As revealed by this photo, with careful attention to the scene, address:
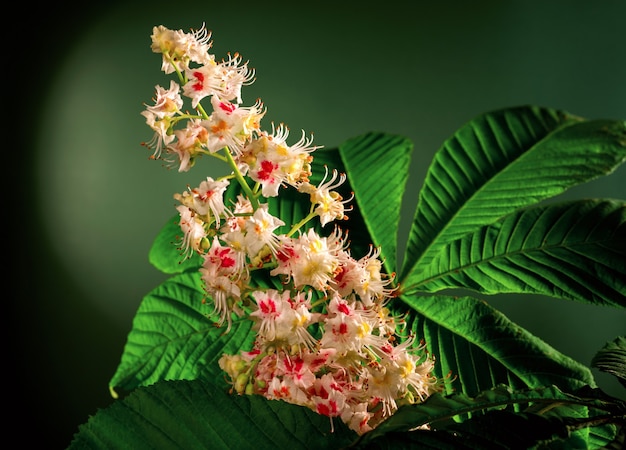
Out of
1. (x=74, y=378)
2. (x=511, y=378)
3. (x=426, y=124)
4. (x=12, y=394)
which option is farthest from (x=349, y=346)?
(x=12, y=394)

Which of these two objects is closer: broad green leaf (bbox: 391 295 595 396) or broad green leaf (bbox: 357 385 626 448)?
broad green leaf (bbox: 357 385 626 448)

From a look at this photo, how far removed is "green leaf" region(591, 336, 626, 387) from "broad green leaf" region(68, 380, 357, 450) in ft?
0.56

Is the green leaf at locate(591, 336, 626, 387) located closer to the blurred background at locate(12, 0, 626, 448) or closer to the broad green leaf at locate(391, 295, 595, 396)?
the broad green leaf at locate(391, 295, 595, 396)

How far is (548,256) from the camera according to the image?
529mm

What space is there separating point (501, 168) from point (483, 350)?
0.16 meters

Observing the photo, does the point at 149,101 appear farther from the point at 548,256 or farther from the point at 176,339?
the point at 548,256

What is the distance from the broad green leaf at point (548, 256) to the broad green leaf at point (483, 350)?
1.0 inches

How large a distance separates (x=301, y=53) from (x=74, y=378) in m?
1.36

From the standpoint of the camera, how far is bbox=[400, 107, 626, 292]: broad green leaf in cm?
54

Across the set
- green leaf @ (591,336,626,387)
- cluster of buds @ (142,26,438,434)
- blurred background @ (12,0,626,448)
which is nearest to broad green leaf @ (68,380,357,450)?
cluster of buds @ (142,26,438,434)

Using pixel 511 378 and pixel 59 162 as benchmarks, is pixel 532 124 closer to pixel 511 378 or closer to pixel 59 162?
pixel 511 378

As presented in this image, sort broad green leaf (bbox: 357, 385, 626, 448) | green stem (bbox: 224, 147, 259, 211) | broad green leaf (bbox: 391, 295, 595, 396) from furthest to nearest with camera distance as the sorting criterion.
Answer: broad green leaf (bbox: 391, 295, 595, 396) → green stem (bbox: 224, 147, 259, 211) → broad green leaf (bbox: 357, 385, 626, 448)

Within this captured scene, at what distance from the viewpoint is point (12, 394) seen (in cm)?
229

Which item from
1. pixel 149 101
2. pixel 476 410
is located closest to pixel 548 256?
pixel 476 410
